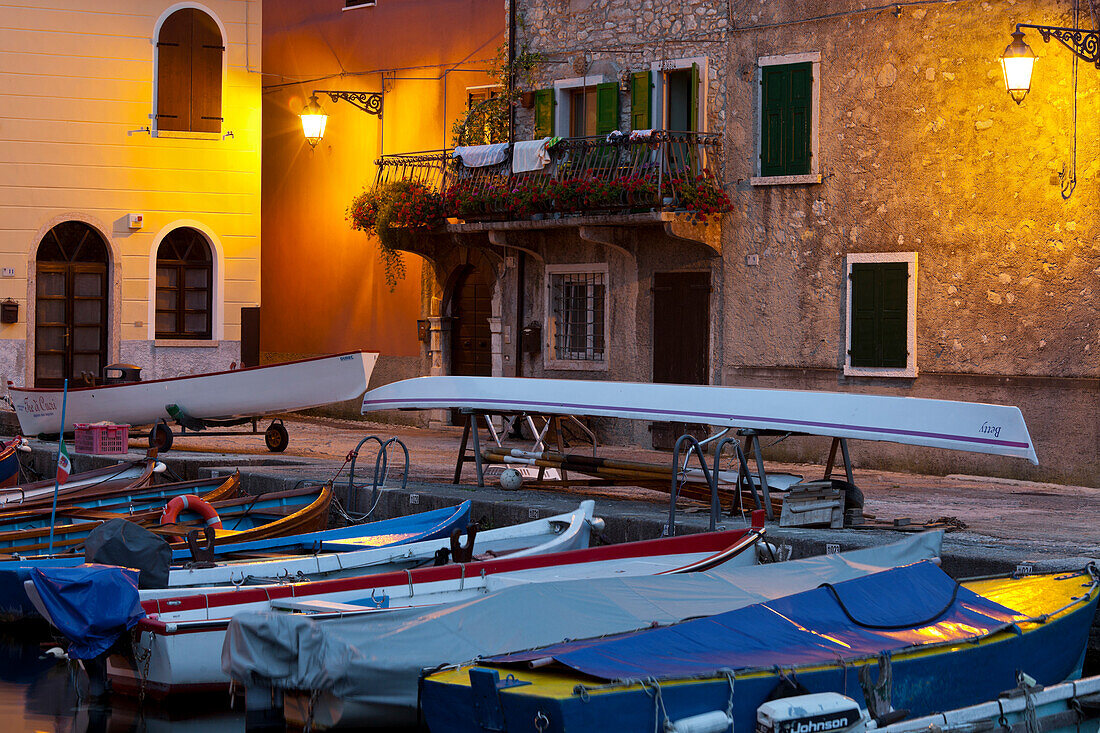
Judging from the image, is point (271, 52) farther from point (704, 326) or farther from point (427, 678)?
point (427, 678)

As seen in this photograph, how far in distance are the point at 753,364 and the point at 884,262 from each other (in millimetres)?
2215

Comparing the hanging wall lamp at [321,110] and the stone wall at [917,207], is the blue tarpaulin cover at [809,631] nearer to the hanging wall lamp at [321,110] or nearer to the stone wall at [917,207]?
the stone wall at [917,207]

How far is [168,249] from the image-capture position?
899 inches

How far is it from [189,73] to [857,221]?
1159 cm

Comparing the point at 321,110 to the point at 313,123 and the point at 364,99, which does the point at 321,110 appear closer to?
the point at 364,99

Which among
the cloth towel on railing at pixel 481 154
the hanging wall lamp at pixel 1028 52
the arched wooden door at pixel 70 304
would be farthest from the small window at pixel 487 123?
the hanging wall lamp at pixel 1028 52

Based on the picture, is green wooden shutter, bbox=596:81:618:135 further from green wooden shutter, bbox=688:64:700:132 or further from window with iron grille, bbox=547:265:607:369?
window with iron grille, bbox=547:265:607:369

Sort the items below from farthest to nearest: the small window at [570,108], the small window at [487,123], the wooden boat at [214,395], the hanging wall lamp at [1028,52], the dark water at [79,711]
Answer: the small window at [487,123]
the small window at [570,108]
the wooden boat at [214,395]
the hanging wall lamp at [1028,52]
the dark water at [79,711]

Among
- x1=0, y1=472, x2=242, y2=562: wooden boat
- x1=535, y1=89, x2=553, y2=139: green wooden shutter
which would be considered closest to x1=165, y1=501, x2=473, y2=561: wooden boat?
x1=0, y1=472, x2=242, y2=562: wooden boat

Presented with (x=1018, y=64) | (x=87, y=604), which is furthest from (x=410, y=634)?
(x=1018, y=64)

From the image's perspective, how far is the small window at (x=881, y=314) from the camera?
1658 cm

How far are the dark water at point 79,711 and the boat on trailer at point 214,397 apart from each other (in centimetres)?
730

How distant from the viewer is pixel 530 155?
18812 mm

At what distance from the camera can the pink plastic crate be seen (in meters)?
17.6
